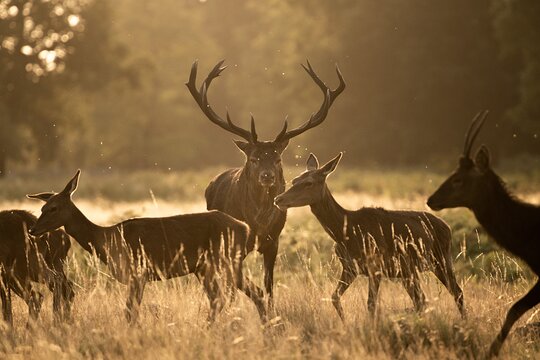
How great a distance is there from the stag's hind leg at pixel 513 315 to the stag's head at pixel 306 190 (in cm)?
249

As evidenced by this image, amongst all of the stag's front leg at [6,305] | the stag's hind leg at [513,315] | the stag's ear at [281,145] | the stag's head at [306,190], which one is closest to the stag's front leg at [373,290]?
the stag's head at [306,190]

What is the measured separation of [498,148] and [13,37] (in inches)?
814

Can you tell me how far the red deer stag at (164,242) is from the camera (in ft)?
29.2

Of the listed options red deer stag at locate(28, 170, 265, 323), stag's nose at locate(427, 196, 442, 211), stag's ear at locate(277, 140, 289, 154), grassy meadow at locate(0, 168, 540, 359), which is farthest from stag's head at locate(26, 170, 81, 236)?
stag's nose at locate(427, 196, 442, 211)

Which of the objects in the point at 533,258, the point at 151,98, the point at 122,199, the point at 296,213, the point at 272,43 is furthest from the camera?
the point at 151,98

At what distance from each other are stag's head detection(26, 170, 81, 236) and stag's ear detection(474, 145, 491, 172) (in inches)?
147

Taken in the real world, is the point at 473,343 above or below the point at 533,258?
below

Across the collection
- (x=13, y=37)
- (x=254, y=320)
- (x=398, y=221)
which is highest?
(x=13, y=37)

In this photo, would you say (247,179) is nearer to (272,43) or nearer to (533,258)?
(533,258)

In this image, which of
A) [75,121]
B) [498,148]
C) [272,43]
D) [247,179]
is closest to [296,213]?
[247,179]

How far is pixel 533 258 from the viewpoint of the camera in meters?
7.55

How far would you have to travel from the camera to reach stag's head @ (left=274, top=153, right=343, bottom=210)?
9094 millimetres

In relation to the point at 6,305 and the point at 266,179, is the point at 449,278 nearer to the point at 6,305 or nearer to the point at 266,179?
the point at 266,179

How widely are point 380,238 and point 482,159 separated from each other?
6.17 ft
